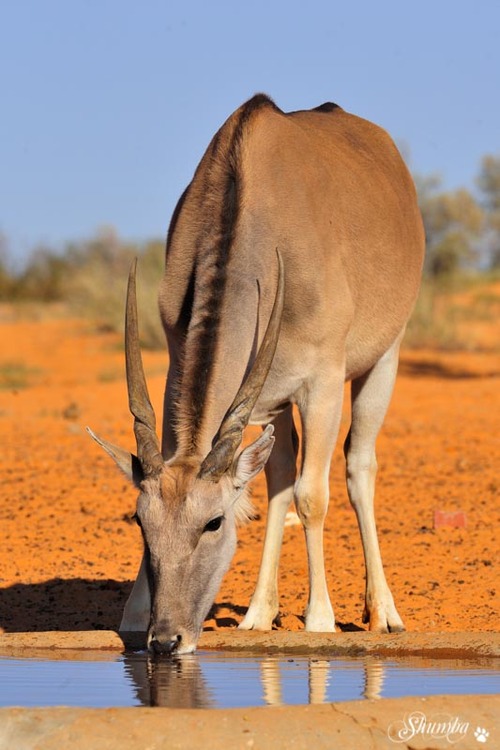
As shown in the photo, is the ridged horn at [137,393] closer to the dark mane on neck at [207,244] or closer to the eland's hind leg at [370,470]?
the dark mane on neck at [207,244]

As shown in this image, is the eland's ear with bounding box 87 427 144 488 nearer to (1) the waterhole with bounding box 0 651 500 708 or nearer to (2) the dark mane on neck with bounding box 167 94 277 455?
(2) the dark mane on neck with bounding box 167 94 277 455

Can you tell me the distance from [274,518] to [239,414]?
6.36 ft

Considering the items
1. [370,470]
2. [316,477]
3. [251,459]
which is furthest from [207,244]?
[370,470]

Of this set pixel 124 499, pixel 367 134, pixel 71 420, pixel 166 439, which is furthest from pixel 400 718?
pixel 71 420

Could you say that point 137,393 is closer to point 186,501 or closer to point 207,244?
point 186,501

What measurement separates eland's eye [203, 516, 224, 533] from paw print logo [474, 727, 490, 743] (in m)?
1.85

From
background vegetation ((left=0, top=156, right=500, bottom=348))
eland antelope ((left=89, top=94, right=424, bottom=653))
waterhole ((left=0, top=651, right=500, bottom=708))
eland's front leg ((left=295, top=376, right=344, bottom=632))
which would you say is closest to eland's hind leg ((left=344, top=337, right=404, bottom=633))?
eland antelope ((left=89, top=94, right=424, bottom=653))

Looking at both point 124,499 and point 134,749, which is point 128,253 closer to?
point 124,499

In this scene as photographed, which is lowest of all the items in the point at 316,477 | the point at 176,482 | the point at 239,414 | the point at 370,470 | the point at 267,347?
the point at 370,470

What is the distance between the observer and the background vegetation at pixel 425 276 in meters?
27.1

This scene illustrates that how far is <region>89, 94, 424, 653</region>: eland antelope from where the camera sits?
627cm

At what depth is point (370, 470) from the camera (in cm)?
866

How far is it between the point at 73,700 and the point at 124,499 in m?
5.89

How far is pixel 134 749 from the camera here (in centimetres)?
454
